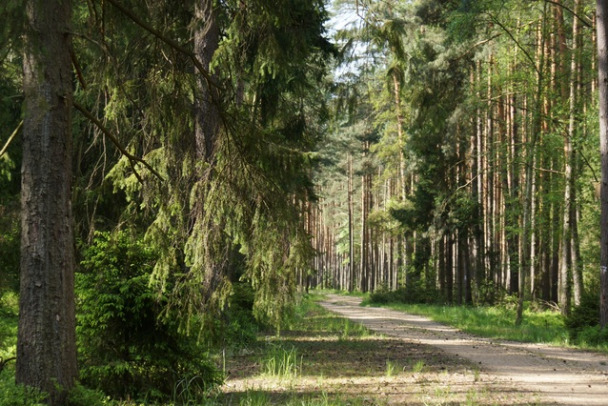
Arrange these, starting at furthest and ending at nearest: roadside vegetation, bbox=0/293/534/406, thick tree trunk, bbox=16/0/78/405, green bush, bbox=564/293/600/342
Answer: green bush, bbox=564/293/600/342 < roadside vegetation, bbox=0/293/534/406 < thick tree trunk, bbox=16/0/78/405

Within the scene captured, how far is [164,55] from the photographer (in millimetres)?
7094

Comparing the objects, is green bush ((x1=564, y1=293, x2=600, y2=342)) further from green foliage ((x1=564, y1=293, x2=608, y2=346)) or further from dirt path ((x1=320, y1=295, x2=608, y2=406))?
dirt path ((x1=320, y1=295, x2=608, y2=406))

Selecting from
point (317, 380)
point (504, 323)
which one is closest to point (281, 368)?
point (317, 380)

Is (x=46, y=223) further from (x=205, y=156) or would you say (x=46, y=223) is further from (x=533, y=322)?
(x=533, y=322)

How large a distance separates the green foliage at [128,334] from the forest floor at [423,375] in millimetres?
873

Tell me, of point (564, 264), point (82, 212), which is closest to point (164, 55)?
point (82, 212)

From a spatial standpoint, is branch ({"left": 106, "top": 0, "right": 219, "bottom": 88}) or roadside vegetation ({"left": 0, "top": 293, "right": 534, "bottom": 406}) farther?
roadside vegetation ({"left": 0, "top": 293, "right": 534, "bottom": 406})

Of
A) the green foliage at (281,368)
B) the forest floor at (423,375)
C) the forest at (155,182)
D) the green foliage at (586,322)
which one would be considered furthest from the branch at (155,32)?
the green foliage at (586,322)

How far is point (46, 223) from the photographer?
545cm

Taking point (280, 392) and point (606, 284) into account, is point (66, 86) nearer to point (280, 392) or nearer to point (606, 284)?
point (280, 392)

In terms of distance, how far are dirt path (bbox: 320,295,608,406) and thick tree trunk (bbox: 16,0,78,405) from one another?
5342mm

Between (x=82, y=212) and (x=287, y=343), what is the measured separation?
5334 millimetres

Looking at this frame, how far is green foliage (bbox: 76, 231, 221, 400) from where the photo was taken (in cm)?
674

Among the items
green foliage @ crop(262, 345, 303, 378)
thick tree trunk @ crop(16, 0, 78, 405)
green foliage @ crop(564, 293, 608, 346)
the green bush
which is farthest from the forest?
the green bush
